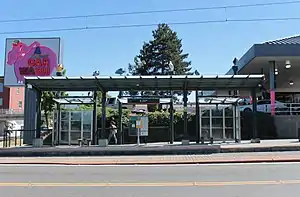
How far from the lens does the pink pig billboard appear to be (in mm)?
32812

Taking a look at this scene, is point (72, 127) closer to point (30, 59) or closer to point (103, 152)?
point (103, 152)

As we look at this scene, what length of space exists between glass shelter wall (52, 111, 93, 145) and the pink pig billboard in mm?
8155

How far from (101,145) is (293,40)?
18.1m

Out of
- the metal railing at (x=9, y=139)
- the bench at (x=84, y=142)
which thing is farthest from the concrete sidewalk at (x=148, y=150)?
the metal railing at (x=9, y=139)

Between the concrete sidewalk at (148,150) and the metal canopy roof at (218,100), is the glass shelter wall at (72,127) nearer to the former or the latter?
the concrete sidewalk at (148,150)

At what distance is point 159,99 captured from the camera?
25719 millimetres

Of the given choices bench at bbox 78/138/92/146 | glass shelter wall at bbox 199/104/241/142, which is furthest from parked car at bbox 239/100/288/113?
bench at bbox 78/138/92/146

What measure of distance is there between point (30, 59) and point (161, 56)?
37193 mm

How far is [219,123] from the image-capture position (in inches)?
1000

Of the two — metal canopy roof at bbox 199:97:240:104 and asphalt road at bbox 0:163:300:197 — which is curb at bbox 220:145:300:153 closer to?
asphalt road at bbox 0:163:300:197

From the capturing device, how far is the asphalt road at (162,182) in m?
9.07

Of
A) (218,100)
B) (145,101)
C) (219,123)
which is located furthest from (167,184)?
(218,100)

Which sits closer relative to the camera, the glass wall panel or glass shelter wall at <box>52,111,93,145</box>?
glass shelter wall at <box>52,111,93,145</box>

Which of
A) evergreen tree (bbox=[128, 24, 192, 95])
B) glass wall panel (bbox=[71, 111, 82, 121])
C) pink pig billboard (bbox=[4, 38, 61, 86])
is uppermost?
evergreen tree (bbox=[128, 24, 192, 95])
